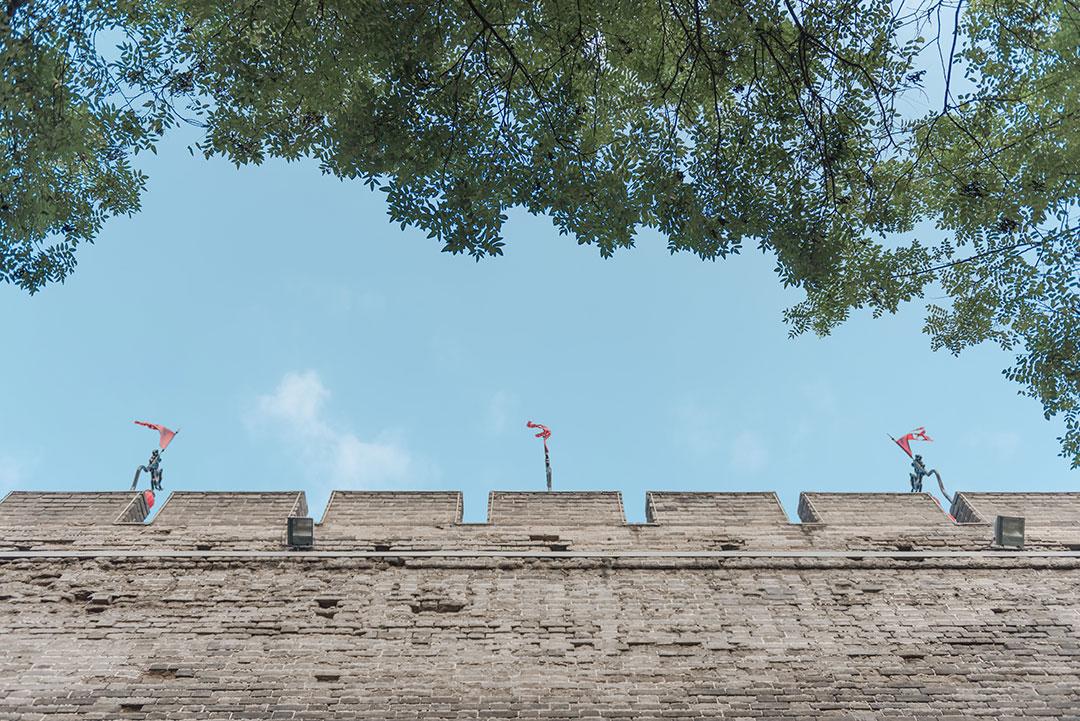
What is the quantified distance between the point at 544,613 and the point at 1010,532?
4.34 metres

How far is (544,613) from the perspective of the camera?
20.0 feet

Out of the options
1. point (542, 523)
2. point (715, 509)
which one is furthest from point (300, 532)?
point (715, 509)

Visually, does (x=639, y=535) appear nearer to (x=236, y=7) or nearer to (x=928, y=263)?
(x=928, y=263)

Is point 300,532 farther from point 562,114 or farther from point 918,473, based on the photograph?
point 918,473

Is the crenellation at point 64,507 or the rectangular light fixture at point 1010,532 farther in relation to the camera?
the crenellation at point 64,507

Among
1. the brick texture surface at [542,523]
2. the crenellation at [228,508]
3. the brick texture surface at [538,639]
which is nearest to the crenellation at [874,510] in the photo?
the brick texture surface at [542,523]

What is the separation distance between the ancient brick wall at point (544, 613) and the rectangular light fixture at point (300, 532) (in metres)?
0.13

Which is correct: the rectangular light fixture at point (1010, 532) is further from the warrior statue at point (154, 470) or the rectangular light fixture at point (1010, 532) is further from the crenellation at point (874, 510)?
the warrior statue at point (154, 470)

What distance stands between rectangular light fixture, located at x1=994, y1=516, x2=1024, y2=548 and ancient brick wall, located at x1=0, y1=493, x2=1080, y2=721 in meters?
0.12

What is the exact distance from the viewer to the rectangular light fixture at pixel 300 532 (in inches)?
268

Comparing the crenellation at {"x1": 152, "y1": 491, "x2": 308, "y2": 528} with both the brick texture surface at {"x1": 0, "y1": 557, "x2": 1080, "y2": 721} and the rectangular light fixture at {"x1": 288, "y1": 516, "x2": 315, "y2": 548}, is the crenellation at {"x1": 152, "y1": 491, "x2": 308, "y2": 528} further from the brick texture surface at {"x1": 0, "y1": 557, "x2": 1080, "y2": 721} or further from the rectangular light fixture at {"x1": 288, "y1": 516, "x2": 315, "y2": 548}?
the brick texture surface at {"x1": 0, "y1": 557, "x2": 1080, "y2": 721}

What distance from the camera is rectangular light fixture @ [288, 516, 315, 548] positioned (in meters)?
6.80

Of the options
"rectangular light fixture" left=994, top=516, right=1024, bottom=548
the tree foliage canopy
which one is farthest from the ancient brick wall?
the tree foliage canopy

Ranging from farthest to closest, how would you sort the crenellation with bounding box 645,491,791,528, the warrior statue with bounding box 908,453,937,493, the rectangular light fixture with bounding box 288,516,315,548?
the warrior statue with bounding box 908,453,937,493 → the crenellation with bounding box 645,491,791,528 → the rectangular light fixture with bounding box 288,516,315,548
